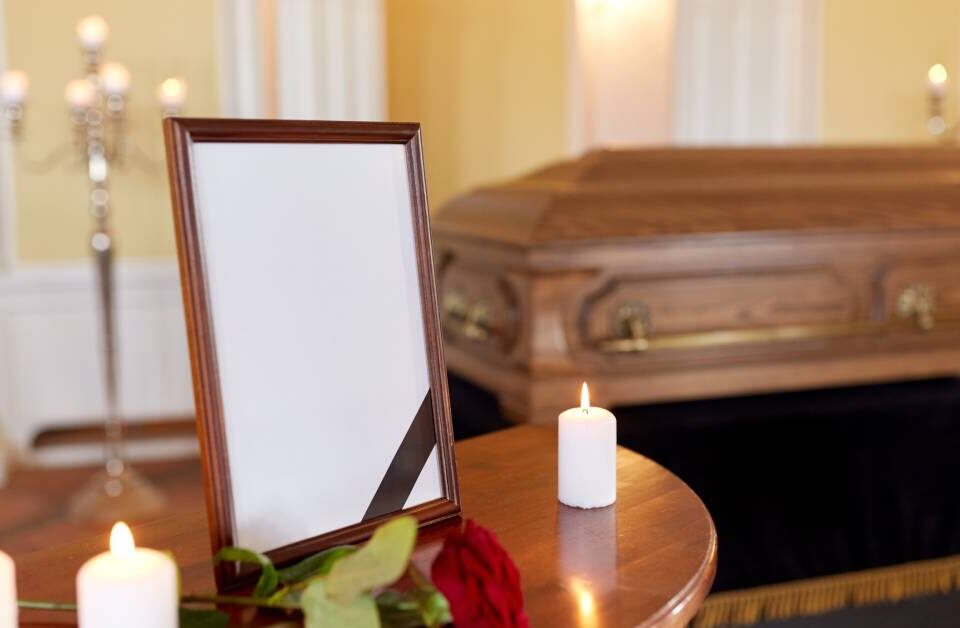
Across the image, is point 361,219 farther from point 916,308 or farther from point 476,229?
point 916,308

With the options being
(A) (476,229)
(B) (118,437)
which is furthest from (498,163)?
(A) (476,229)

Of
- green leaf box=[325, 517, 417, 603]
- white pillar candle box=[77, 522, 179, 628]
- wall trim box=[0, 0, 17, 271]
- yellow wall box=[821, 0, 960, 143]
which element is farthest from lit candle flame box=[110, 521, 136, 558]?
yellow wall box=[821, 0, 960, 143]

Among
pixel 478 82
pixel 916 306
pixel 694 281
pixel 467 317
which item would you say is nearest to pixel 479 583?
pixel 694 281

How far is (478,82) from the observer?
4.22m

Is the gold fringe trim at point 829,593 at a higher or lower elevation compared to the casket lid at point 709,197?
lower

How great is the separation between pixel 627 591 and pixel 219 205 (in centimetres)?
34

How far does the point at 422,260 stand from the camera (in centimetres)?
70

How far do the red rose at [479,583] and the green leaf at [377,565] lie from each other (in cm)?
4

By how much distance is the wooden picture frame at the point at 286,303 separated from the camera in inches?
22.5

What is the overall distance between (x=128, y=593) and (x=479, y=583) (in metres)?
0.17

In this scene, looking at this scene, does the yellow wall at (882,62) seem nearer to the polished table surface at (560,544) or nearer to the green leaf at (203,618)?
the polished table surface at (560,544)

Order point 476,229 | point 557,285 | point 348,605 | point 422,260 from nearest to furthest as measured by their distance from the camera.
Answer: point 348,605, point 422,260, point 557,285, point 476,229

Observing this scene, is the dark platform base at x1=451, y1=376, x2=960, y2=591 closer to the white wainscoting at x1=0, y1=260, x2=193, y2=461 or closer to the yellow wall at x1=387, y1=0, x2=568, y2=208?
the white wainscoting at x1=0, y1=260, x2=193, y2=461

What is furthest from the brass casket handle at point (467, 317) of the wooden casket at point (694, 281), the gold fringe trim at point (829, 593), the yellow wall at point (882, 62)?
the yellow wall at point (882, 62)
